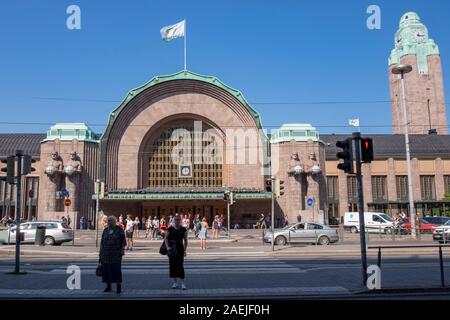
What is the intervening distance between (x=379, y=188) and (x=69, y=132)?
111 feet

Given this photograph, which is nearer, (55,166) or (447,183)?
(55,166)

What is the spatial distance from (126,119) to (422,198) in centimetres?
3383

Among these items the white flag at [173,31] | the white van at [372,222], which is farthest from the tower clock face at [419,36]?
the white flag at [173,31]

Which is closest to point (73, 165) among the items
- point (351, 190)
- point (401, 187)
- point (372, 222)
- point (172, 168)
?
point (172, 168)

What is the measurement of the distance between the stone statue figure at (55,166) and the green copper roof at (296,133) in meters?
20.9

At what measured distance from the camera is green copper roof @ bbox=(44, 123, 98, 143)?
41.8 meters

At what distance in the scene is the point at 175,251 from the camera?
9711 millimetres

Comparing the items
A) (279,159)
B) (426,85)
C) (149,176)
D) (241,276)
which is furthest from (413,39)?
(241,276)

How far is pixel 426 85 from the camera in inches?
2970

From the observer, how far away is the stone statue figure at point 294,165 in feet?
137

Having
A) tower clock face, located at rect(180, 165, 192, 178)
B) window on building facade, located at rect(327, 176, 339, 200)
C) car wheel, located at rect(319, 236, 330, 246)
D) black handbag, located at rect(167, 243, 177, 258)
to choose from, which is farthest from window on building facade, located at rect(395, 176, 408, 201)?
black handbag, located at rect(167, 243, 177, 258)

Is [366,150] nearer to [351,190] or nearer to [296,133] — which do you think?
[296,133]

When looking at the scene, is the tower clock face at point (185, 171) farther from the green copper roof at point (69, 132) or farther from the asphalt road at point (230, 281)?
the asphalt road at point (230, 281)
